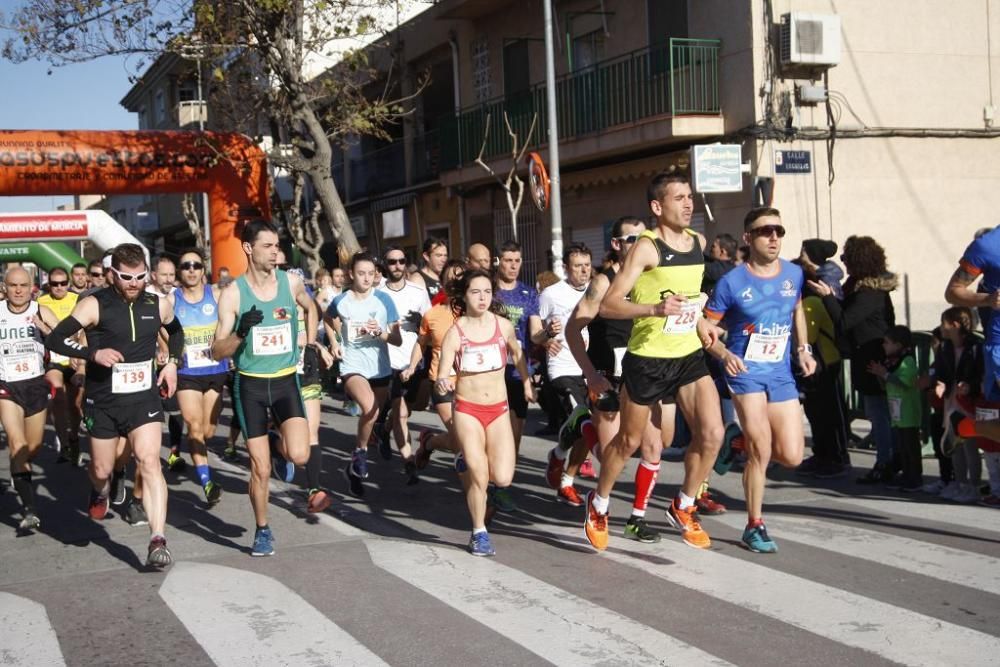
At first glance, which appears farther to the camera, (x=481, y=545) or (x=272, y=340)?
(x=272, y=340)

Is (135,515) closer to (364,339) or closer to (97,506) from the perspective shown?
(97,506)

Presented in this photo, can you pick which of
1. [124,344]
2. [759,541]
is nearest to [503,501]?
[759,541]

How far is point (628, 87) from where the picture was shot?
2094cm

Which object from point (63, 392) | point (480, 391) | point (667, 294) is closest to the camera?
point (667, 294)

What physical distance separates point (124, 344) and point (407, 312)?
331cm

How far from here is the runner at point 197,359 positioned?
399 inches

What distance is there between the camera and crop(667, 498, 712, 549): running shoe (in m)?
7.12

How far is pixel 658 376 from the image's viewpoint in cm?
700

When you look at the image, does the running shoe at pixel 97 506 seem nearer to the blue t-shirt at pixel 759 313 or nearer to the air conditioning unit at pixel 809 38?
the blue t-shirt at pixel 759 313

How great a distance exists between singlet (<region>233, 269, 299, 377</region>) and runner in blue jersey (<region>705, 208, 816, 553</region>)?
8.83 feet

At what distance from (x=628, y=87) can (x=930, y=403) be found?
499 inches

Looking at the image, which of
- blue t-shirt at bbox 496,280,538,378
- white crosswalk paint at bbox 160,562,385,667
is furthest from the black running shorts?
blue t-shirt at bbox 496,280,538,378

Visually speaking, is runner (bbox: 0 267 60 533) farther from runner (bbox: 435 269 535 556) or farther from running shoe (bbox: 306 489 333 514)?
runner (bbox: 435 269 535 556)

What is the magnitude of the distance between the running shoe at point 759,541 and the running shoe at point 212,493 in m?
4.29
